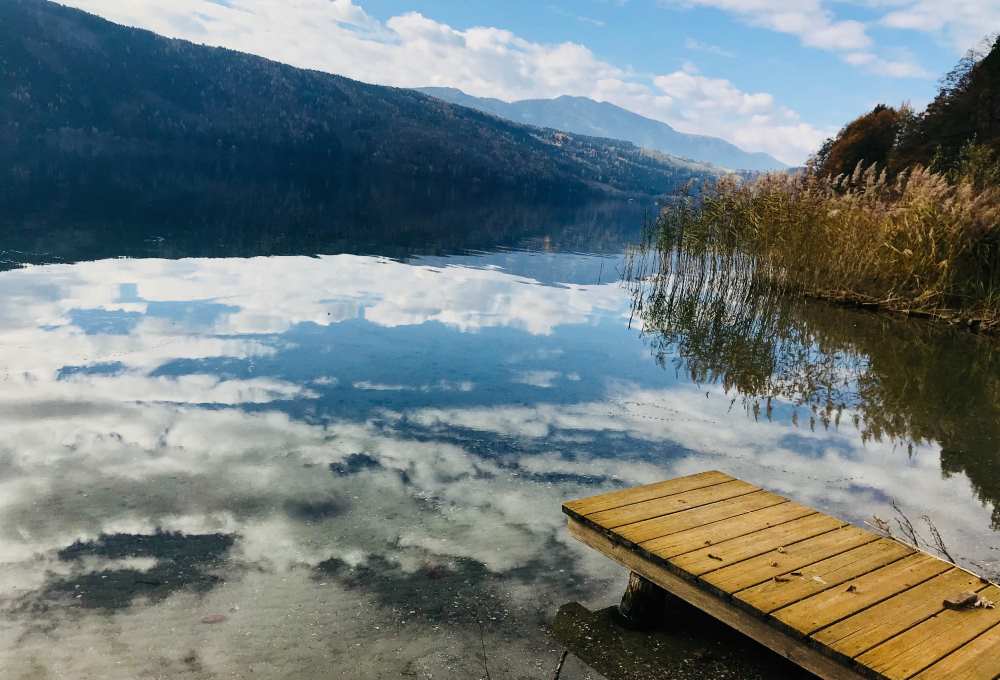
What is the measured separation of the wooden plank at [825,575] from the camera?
3.13 metres

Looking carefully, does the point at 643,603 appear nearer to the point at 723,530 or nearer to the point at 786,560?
the point at 723,530

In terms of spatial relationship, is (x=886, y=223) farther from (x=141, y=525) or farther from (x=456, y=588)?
(x=141, y=525)

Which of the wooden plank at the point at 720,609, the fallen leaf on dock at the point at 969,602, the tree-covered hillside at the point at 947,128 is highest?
the tree-covered hillside at the point at 947,128

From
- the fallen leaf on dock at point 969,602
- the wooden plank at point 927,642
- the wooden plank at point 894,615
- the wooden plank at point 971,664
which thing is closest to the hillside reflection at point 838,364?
the wooden plank at point 894,615

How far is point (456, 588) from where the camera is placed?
3920 mm

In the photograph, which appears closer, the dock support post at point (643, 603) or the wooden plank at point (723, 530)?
the wooden plank at point (723, 530)

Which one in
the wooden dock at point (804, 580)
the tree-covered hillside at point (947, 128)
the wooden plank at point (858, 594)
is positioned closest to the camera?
the wooden dock at point (804, 580)

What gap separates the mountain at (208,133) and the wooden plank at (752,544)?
25353mm

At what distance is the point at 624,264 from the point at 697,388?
46.3ft

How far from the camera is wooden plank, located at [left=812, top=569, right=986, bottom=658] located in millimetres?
2855

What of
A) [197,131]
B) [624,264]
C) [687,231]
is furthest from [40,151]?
[687,231]

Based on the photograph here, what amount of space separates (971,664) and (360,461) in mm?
3967

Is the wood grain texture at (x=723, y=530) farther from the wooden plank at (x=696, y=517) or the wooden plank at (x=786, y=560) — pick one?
the wooden plank at (x=786, y=560)

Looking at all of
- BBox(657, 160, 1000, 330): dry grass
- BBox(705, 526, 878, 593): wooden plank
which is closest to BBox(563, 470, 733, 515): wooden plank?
BBox(705, 526, 878, 593): wooden plank
